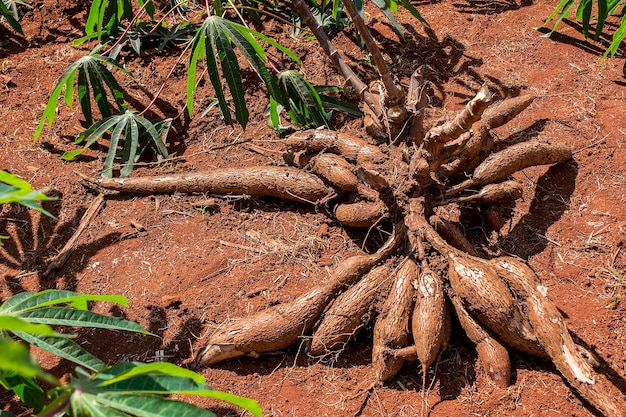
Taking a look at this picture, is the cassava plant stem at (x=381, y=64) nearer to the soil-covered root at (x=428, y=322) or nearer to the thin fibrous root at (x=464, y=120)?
the thin fibrous root at (x=464, y=120)

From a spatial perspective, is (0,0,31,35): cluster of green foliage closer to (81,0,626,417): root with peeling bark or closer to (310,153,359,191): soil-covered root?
(81,0,626,417): root with peeling bark

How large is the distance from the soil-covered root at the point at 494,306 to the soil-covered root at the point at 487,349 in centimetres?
3

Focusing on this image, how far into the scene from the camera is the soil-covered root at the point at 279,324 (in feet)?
6.68

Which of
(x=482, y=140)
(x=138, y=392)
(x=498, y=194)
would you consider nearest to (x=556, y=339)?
(x=498, y=194)

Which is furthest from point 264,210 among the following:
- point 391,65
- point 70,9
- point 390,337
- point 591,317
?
point 70,9

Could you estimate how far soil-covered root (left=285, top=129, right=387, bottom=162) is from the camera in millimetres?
2436

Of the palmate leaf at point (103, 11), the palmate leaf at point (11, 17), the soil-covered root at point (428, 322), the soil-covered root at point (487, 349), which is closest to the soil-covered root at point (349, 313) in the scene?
the soil-covered root at point (428, 322)

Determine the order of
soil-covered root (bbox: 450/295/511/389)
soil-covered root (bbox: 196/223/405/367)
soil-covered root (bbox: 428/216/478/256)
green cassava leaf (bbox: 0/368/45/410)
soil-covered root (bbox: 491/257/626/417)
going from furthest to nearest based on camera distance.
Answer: soil-covered root (bbox: 428/216/478/256), soil-covered root (bbox: 196/223/405/367), soil-covered root (bbox: 450/295/511/389), soil-covered root (bbox: 491/257/626/417), green cassava leaf (bbox: 0/368/45/410)

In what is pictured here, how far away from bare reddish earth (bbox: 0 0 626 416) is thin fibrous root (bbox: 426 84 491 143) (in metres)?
0.47

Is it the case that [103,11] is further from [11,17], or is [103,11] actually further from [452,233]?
[452,233]

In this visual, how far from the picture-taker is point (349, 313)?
2.06 meters

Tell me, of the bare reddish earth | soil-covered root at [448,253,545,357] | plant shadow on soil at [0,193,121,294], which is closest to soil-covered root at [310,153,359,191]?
the bare reddish earth

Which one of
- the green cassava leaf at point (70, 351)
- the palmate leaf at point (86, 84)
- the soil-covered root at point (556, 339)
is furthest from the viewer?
the palmate leaf at point (86, 84)

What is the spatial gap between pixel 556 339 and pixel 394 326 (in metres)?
0.52
